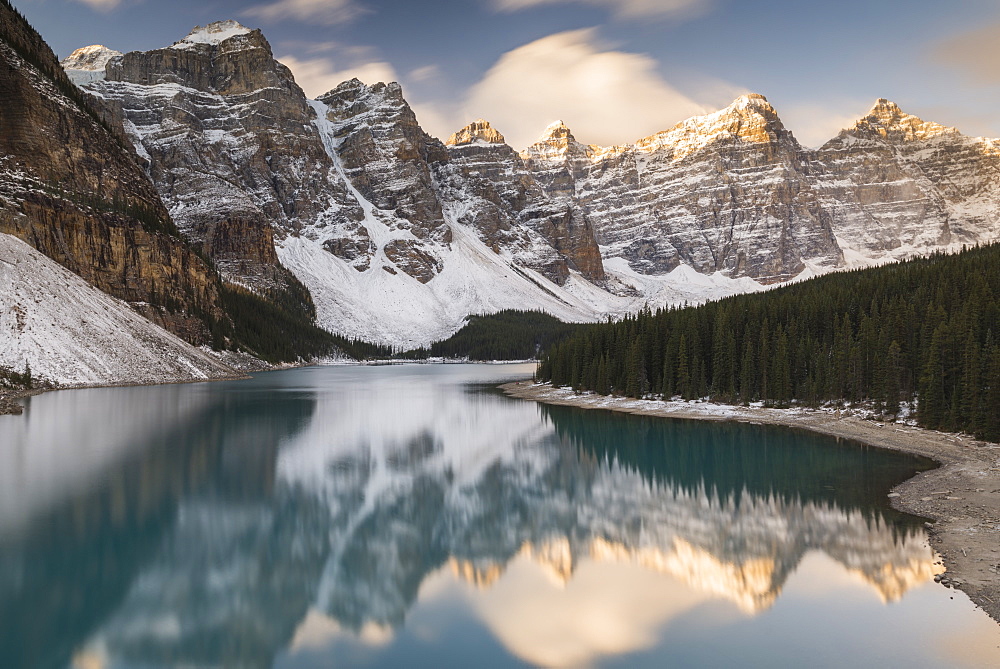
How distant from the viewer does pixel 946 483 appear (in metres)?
24.9

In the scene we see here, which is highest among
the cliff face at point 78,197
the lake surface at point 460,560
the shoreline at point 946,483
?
the cliff face at point 78,197

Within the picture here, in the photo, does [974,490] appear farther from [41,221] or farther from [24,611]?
[41,221]

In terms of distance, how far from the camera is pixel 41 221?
8306 cm

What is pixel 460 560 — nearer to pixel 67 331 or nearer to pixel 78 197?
pixel 67 331

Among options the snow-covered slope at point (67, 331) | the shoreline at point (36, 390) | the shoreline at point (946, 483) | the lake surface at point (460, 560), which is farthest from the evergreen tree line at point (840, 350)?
the snow-covered slope at point (67, 331)

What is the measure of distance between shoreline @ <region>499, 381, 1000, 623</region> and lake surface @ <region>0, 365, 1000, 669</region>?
750 mm

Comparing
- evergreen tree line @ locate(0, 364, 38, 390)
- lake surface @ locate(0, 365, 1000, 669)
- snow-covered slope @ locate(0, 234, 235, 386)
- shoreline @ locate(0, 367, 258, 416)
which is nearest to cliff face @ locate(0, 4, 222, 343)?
snow-covered slope @ locate(0, 234, 235, 386)

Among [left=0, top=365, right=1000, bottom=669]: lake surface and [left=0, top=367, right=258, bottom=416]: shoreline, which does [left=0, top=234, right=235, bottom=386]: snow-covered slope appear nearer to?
[left=0, top=367, right=258, bottom=416]: shoreline

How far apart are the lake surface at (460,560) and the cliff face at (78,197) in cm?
6201

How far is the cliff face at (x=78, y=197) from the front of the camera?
278ft

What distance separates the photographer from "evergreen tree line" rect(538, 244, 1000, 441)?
3938cm

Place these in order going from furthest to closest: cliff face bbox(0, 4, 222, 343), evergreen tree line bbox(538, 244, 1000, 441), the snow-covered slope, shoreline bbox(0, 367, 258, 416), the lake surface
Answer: cliff face bbox(0, 4, 222, 343), the snow-covered slope, shoreline bbox(0, 367, 258, 416), evergreen tree line bbox(538, 244, 1000, 441), the lake surface

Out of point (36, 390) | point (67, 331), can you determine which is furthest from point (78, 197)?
point (36, 390)

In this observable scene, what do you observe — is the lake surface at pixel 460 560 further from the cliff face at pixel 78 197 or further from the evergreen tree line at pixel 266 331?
the evergreen tree line at pixel 266 331
